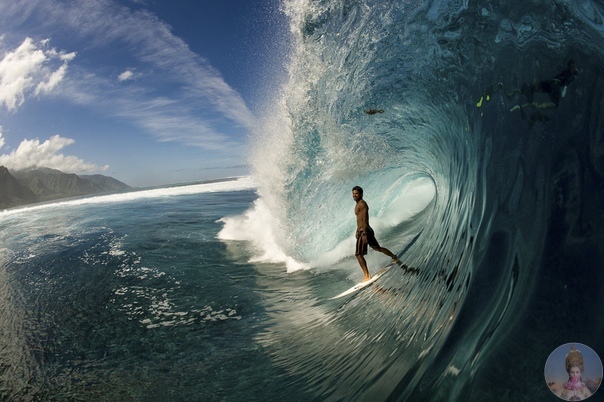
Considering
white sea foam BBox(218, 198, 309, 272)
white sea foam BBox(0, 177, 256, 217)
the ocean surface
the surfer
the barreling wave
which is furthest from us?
white sea foam BBox(0, 177, 256, 217)

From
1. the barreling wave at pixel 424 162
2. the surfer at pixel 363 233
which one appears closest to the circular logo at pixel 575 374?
the barreling wave at pixel 424 162

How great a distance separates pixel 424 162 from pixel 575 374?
7.48 m

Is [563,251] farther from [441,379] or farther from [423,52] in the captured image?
[423,52]

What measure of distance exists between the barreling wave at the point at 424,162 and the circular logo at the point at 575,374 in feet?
1.86

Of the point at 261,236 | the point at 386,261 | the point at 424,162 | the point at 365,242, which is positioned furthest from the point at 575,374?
the point at 261,236

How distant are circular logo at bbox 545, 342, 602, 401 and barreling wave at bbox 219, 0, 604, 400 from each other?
567 millimetres

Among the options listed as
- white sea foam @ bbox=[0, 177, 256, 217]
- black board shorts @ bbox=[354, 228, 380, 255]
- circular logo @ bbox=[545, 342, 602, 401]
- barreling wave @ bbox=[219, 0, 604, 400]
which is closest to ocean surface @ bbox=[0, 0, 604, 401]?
barreling wave @ bbox=[219, 0, 604, 400]

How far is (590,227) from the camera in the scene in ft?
8.79

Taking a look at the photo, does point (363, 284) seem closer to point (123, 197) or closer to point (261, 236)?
point (261, 236)

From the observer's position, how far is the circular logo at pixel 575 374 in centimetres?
182

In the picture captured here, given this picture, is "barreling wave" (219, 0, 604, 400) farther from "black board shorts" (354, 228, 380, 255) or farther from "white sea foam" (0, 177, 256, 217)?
"white sea foam" (0, 177, 256, 217)

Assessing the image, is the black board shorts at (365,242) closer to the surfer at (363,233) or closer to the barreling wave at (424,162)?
the surfer at (363,233)

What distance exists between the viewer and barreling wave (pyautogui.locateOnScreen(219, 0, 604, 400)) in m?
2.94

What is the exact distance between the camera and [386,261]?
6.84 metres
